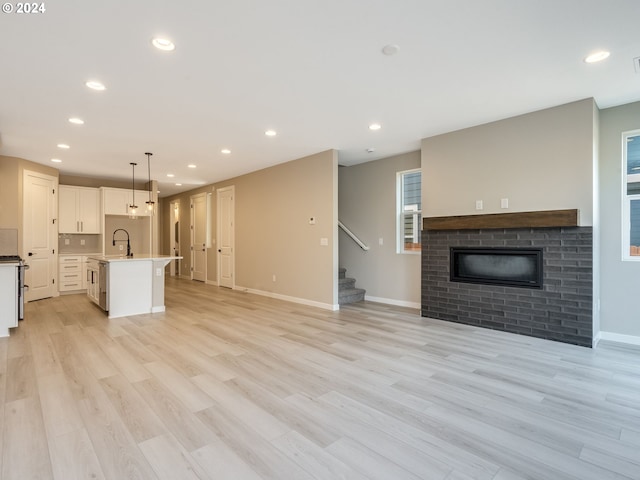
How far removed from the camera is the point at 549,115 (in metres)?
3.99

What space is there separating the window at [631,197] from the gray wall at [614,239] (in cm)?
5

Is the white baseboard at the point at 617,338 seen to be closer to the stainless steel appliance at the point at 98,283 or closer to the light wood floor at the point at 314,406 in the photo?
the light wood floor at the point at 314,406

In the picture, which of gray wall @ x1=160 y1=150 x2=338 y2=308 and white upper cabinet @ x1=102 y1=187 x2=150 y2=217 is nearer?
gray wall @ x1=160 y1=150 x2=338 y2=308

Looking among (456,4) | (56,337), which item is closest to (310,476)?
(456,4)

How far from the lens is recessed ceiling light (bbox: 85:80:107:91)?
10.6ft

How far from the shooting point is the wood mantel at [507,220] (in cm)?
379

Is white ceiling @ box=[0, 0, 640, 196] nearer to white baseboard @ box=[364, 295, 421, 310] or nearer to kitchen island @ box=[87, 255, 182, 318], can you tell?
kitchen island @ box=[87, 255, 182, 318]

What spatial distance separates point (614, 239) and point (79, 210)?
985 cm

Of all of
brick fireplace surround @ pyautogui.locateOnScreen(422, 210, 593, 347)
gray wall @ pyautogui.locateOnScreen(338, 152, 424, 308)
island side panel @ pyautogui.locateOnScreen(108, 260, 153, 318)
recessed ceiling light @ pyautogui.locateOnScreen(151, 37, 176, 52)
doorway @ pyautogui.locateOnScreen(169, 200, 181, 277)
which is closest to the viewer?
recessed ceiling light @ pyautogui.locateOnScreen(151, 37, 176, 52)

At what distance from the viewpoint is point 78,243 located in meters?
7.92

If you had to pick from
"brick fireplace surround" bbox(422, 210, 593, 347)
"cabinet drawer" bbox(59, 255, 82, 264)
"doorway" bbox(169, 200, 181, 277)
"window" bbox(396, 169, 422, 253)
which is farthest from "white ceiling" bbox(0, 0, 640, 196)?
"doorway" bbox(169, 200, 181, 277)

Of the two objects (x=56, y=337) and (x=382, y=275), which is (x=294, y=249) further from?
(x=56, y=337)

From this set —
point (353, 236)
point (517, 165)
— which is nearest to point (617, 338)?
point (517, 165)

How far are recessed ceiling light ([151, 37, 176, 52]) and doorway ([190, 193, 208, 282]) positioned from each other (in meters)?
6.83
